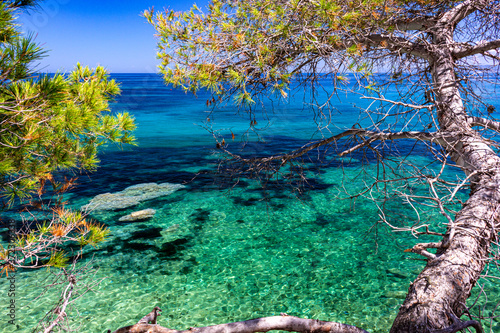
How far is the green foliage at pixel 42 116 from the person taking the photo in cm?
265

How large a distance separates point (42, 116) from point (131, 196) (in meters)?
9.65

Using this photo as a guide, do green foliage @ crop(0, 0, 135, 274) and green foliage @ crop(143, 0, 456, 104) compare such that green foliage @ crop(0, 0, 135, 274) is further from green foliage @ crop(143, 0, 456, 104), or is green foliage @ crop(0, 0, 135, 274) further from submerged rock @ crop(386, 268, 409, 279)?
submerged rock @ crop(386, 268, 409, 279)

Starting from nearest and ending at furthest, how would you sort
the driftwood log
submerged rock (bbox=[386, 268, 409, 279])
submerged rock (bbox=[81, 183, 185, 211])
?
the driftwood log < submerged rock (bbox=[386, 268, 409, 279]) < submerged rock (bbox=[81, 183, 185, 211])

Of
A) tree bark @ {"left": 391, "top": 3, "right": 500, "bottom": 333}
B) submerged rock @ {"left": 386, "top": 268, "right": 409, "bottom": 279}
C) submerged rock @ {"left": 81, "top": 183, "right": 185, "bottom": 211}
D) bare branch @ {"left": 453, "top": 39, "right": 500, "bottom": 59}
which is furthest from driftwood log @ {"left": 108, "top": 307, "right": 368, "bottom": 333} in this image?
submerged rock @ {"left": 81, "top": 183, "right": 185, "bottom": 211}

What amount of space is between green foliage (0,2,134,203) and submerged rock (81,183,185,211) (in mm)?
7894

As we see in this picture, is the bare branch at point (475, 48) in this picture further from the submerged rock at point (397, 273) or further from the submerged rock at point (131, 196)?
the submerged rock at point (131, 196)

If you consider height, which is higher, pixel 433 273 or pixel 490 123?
pixel 490 123

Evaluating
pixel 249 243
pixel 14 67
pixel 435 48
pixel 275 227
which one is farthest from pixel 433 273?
pixel 275 227

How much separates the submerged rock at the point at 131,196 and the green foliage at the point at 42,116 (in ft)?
25.9

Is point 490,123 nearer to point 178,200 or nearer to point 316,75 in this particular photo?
point 316,75

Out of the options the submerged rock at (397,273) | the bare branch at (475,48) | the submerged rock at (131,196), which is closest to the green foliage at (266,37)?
the bare branch at (475,48)

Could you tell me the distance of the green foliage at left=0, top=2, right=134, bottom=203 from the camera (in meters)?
2.65

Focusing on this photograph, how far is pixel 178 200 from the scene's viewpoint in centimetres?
1166

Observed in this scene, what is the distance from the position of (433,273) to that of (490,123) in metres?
2.33
